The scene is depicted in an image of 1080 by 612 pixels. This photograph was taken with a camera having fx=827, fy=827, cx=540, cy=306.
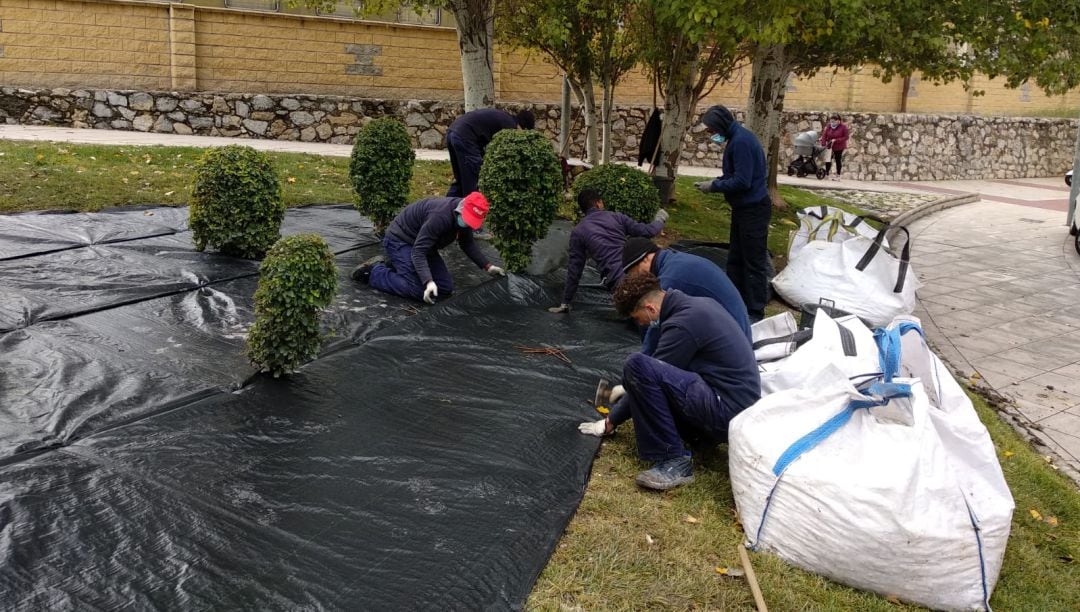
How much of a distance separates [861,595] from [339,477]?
2156mm

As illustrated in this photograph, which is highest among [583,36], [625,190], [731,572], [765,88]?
[583,36]

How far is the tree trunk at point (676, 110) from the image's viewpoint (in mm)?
10664

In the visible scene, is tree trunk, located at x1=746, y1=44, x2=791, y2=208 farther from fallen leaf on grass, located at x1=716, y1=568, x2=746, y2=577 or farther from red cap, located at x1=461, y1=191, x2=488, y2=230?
fallen leaf on grass, located at x1=716, y1=568, x2=746, y2=577

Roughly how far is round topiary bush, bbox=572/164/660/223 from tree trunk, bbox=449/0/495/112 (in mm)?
2306

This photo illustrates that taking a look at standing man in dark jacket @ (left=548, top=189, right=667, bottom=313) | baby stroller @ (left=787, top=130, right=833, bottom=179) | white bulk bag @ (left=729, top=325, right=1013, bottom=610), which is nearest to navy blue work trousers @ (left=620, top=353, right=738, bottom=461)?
white bulk bag @ (left=729, top=325, right=1013, bottom=610)

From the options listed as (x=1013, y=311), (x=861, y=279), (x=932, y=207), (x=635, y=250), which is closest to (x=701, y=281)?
(x=635, y=250)

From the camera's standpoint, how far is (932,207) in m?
16.8

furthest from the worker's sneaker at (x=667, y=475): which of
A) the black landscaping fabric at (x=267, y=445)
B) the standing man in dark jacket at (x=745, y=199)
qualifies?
the standing man in dark jacket at (x=745, y=199)

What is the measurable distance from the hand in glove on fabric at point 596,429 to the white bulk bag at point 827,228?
4199 mm

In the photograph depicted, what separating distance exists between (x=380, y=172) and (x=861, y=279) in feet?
14.4

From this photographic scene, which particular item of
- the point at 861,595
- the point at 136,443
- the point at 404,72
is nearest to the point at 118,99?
the point at 404,72

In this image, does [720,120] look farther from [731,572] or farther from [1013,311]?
[731,572]

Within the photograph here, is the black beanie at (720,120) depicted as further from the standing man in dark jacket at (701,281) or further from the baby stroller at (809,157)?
the baby stroller at (809,157)

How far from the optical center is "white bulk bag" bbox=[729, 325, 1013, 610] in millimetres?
3039
